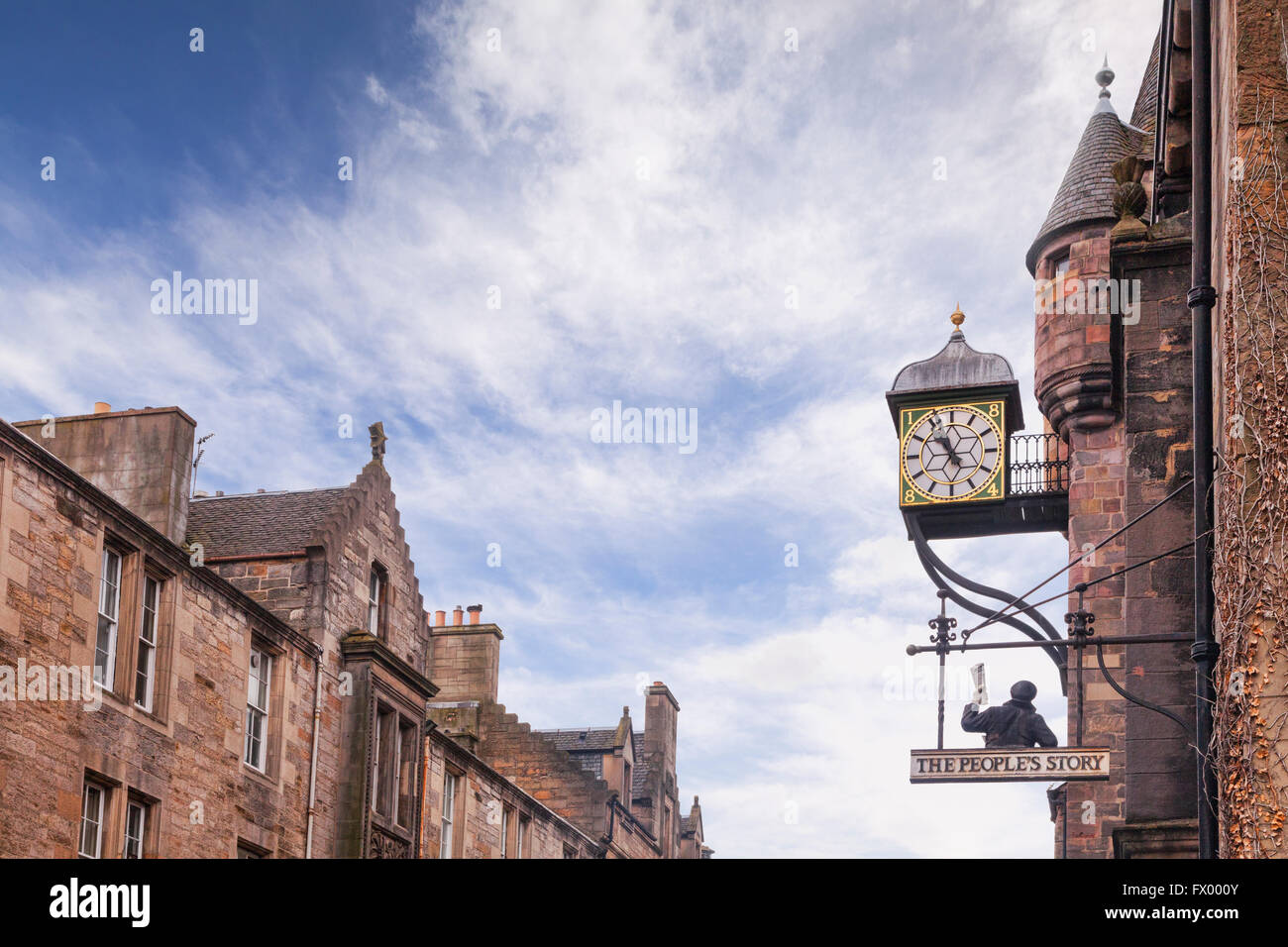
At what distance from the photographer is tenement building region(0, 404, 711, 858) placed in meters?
18.9

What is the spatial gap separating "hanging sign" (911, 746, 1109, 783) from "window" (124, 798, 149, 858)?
1081 cm

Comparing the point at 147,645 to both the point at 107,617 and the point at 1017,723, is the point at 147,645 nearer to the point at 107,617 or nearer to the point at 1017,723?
the point at 107,617

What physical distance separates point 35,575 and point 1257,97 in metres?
14.8

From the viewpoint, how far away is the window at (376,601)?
28.2m

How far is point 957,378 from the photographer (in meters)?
24.5

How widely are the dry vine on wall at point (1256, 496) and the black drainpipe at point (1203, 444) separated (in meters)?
1.01

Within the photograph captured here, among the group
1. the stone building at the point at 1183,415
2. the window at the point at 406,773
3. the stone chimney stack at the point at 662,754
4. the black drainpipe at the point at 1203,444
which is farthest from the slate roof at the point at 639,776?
the black drainpipe at the point at 1203,444

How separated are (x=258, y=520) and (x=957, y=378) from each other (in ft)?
38.5

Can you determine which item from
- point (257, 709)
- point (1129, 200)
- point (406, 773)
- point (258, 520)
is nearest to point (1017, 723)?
point (1129, 200)

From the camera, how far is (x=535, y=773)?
46.1m

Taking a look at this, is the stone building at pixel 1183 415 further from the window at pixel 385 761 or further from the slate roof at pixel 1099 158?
the window at pixel 385 761
